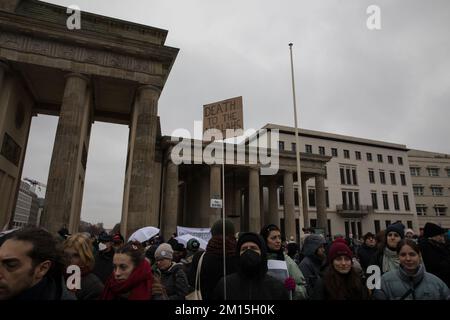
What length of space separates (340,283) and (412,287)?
89cm

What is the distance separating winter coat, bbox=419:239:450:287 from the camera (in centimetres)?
405

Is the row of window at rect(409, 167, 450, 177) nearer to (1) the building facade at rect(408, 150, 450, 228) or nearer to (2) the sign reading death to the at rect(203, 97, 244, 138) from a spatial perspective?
(1) the building facade at rect(408, 150, 450, 228)

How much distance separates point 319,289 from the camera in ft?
9.17

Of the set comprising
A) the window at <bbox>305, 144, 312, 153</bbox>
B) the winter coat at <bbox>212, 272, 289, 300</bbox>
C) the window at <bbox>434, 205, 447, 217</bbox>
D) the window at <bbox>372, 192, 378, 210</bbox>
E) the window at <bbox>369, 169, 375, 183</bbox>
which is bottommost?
the winter coat at <bbox>212, 272, 289, 300</bbox>

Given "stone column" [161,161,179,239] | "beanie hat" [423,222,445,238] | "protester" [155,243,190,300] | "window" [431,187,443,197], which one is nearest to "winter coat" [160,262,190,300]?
"protester" [155,243,190,300]

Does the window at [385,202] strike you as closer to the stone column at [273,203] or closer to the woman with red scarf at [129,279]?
the stone column at [273,203]

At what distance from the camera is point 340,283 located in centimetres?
277

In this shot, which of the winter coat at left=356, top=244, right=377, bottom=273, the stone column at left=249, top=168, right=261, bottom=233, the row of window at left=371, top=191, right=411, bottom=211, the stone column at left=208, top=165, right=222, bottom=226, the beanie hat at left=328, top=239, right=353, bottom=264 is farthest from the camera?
the row of window at left=371, top=191, right=411, bottom=211

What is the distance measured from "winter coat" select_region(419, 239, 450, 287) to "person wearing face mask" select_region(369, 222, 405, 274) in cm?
39

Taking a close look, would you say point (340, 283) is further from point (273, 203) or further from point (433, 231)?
point (273, 203)

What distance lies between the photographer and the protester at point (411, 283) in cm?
292

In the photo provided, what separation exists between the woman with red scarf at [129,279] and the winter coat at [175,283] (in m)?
1.14

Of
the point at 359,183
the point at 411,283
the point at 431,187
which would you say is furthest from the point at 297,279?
the point at 431,187

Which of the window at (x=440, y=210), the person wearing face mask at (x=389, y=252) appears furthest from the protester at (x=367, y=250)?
the window at (x=440, y=210)
